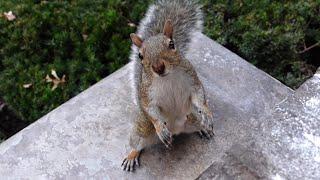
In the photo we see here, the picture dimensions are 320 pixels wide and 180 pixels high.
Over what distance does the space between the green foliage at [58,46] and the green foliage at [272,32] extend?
0.74 m

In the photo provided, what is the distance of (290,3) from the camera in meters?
4.46

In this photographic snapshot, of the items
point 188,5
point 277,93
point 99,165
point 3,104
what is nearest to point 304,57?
point 277,93

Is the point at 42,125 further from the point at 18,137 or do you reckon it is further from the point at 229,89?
the point at 229,89

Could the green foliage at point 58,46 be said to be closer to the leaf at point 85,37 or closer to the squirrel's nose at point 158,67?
the leaf at point 85,37

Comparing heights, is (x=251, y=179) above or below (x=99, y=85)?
above

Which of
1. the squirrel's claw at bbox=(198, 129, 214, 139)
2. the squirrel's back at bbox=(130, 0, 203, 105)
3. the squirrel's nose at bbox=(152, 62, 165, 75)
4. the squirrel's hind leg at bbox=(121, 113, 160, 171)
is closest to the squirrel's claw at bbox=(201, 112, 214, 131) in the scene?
the squirrel's claw at bbox=(198, 129, 214, 139)

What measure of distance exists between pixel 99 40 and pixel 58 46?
13.4 inches

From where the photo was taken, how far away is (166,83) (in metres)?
2.79

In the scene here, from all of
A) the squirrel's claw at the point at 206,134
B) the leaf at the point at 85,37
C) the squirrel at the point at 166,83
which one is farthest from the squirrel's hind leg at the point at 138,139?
the leaf at the point at 85,37

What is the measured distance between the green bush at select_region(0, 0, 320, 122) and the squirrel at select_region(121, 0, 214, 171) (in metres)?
1.03

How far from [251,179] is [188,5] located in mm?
1581

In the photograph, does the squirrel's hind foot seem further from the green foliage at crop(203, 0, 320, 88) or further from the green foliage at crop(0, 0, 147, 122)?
the green foliage at crop(203, 0, 320, 88)

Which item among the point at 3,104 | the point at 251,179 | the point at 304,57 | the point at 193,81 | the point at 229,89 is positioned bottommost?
the point at 304,57

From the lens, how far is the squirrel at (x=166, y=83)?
2643 mm
